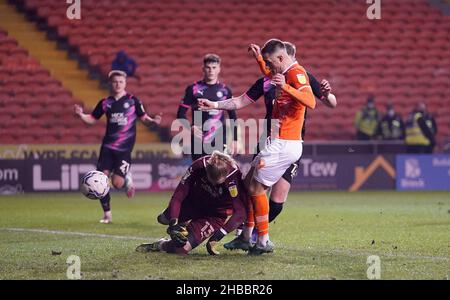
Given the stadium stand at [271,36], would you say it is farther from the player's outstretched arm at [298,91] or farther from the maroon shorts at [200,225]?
the player's outstretched arm at [298,91]

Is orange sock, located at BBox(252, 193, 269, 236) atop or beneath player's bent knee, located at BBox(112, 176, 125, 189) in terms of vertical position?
atop

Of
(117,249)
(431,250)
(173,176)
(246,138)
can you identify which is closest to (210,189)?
(117,249)

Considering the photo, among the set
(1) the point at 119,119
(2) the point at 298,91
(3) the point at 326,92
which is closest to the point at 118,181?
(1) the point at 119,119

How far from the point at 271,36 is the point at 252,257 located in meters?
15.7

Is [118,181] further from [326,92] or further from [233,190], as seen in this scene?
[326,92]

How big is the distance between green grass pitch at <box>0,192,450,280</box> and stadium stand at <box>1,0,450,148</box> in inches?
258

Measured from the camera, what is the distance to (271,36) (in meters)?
23.3

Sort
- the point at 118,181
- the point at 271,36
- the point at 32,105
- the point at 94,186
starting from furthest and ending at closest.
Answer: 1. the point at 271,36
2. the point at 32,105
3. the point at 118,181
4. the point at 94,186

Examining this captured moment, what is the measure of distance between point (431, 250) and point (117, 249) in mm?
3243

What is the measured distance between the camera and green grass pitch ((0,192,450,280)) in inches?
289

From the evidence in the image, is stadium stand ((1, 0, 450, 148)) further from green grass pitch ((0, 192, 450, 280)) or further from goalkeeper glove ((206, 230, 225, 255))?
goalkeeper glove ((206, 230, 225, 255))

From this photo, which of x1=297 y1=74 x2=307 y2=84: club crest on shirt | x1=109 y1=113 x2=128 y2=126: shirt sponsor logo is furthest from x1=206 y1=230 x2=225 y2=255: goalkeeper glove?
x1=109 y1=113 x2=128 y2=126: shirt sponsor logo

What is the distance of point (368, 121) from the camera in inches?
804
